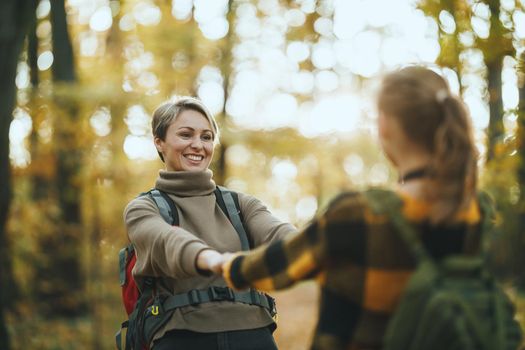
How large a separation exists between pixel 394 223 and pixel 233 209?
1.38 metres

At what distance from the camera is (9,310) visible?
9.43m

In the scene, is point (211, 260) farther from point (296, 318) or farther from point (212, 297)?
point (296, 318)

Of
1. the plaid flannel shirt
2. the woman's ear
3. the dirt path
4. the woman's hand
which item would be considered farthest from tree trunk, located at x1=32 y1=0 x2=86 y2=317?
the plaid flannel shirt

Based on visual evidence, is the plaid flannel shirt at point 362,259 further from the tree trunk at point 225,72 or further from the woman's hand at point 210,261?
the tree trunk at point 225,72

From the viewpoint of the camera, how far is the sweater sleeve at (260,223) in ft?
9.86

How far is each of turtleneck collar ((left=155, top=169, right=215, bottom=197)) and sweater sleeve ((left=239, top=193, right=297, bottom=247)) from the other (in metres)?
0.24

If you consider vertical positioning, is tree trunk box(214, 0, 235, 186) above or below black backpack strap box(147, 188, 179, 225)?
above

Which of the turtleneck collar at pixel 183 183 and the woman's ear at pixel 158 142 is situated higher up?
the woman's ear at pixel 158 142

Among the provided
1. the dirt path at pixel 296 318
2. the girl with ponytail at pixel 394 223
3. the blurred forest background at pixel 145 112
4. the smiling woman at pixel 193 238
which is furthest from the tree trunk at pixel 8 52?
the dirt path at pixel 296 318

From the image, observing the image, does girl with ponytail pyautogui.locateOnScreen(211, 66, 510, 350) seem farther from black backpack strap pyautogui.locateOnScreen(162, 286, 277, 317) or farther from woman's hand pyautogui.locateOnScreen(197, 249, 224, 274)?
black backpack strap pyautogui.locateOnScreen(162, 286, 277, 317)

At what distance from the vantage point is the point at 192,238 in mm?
2539

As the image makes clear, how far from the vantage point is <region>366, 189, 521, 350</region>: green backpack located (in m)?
1.86

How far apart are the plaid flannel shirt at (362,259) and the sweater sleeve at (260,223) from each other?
3.26 ft

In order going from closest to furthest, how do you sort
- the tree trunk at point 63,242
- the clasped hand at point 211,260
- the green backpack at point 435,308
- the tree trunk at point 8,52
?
the green backpack at point 435,308 < the clasped hand at point 211,260 < the tree trunk at point 8,52 < the tree trunk at point 63,242
